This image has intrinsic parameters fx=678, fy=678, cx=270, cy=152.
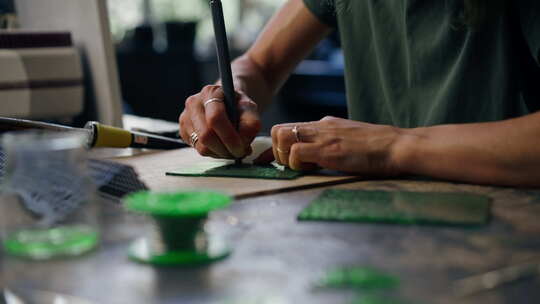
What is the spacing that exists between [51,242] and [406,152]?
52 centimetres

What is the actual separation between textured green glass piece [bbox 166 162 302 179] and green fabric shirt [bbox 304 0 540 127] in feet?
1.20

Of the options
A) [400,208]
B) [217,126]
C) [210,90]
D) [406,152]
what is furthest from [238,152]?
[400,208]

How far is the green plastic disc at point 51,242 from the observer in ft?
A: 2.14

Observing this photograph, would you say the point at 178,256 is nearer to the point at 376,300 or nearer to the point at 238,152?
the point at 376,300

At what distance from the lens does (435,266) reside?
23.9 inches

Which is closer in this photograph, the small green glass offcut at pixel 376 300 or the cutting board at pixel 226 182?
the small green glass offcut at pixel 376 300

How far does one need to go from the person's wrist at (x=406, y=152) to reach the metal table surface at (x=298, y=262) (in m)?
0.19

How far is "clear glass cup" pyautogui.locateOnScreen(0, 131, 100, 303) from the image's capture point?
0.64 m

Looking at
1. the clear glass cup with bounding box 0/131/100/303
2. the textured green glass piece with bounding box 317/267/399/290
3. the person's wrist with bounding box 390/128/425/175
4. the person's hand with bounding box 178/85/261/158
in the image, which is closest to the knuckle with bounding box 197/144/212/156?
the person's hand with bounding box 178/85/261/158

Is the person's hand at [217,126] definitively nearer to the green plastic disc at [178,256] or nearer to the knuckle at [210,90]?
the knuckle at [210,90]

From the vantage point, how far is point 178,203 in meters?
0.65

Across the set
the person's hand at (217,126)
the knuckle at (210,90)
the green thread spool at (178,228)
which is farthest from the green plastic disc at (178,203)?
the knuckle at (210,90)

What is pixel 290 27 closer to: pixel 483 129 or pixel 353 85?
pixel 353 85

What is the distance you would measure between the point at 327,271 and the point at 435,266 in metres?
0.10
